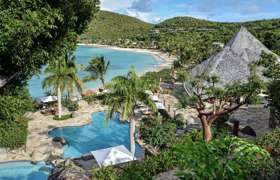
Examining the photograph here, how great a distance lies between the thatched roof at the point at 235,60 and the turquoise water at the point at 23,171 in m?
16.7

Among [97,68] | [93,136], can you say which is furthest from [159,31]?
[93,136]

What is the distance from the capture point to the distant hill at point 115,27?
154 m

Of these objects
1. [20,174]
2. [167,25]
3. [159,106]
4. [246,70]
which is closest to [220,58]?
[246,70]

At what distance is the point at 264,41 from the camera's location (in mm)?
59156

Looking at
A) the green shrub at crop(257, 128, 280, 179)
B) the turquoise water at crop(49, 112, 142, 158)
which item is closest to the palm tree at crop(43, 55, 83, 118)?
the turquoise water at crop(49, 112, 142, 158)

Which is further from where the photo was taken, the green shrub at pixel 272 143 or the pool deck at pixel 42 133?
the pool deck at pixel 42 133

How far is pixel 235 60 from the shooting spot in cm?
3156

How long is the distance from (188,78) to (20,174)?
33.7 ft

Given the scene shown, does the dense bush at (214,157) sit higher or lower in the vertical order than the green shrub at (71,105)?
higher

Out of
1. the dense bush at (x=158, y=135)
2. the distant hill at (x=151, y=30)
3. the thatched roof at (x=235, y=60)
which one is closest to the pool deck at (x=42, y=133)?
the dense bush at (x=158, y=135)

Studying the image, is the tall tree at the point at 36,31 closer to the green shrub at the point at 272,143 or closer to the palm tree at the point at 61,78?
the green shrub at the point at 272,143

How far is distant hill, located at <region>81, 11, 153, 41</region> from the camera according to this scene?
15438 cm

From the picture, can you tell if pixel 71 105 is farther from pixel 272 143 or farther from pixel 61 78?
pixel 272 143

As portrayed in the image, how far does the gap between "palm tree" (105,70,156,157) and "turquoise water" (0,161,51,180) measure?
4434mm
